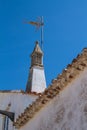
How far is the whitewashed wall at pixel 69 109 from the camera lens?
693 centimetres

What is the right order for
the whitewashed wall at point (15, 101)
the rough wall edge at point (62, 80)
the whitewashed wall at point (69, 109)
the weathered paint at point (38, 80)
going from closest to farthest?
the whitewashed wall at point (69, 109)
the rough wall edge at point (62, 80)
the whitewashed wall at point (15, 101)
the weathered paint at point (38, 80)

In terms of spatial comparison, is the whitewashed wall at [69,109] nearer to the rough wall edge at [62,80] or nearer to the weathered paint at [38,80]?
the rough wall edge at [62,80]

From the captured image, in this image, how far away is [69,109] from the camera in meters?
7.40

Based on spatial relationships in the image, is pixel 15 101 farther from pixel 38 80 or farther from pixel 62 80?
pixel 62 80

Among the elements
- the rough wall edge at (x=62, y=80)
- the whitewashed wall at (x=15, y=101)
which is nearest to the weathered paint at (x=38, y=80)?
the whitewashed wall at (x=15, y=101)

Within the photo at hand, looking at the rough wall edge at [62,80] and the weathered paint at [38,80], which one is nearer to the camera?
the rough wall edge at [62,80]

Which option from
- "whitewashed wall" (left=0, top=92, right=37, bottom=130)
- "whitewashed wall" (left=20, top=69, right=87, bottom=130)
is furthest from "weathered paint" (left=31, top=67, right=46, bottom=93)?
"whitewashed wall" (left=20, top=69, right=87, bottom=130)

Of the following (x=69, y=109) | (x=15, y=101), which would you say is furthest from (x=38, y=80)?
(x=69, y=109)

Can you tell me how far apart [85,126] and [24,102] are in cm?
866

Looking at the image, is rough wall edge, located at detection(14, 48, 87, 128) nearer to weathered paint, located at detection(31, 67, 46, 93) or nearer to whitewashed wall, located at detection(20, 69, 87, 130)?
whitewashed wall, located at detection(20, 69, 87, 130)

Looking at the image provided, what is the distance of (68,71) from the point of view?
297 inches

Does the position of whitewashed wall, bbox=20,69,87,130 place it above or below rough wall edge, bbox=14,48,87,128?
below

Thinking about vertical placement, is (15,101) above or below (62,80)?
above

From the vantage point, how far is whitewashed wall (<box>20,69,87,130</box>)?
693cm
